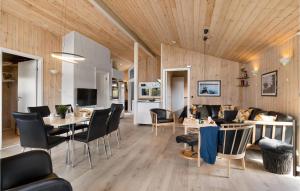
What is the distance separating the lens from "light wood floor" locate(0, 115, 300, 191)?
2406 millimetres

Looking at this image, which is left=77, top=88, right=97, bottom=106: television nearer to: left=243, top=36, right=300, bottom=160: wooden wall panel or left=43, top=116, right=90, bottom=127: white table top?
left=43, top=116, right=90, bottom=127: white table top

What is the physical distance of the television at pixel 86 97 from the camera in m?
5.72

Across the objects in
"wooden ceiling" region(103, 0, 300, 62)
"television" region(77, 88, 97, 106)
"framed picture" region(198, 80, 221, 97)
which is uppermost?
"wooden ceiling" region(103, 0, 300, 62)

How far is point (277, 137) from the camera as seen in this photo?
129 inches

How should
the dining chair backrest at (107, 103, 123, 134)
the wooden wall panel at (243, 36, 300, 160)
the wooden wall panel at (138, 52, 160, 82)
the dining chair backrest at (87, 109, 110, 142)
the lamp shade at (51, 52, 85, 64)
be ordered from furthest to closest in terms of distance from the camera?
the wooden wall panel at (138, 52, 160, 82), the dining chair backrest at (107, 103, 123, 134), the lamp shade at (51, 52, 85, 64), the wooden wall panel at (243, 36, 300, 160), the dining chair backrest at (87, 109, 110, 142)

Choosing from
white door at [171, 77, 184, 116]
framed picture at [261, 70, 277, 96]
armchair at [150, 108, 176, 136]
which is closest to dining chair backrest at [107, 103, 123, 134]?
armchair at [150, 108, 176, 136]

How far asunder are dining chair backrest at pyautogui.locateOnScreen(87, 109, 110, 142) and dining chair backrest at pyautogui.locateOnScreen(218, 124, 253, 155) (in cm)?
193

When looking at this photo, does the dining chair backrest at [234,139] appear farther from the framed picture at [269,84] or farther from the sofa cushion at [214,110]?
the sofa cushion at [214,110]

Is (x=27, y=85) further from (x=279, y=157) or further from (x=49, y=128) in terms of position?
(x=279, y=157)

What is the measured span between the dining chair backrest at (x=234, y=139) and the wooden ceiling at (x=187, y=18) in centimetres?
179

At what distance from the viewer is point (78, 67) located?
224 inches

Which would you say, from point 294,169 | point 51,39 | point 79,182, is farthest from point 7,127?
point 294,169

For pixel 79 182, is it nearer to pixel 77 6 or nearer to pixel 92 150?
pixel 92 150

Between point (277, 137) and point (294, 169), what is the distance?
669 millimetres
